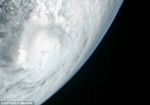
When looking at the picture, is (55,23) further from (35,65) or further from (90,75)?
(90,75)

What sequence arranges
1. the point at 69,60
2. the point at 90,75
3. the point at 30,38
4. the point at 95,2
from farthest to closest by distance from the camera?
the point at 90,75 → the point at 69,60 → the point at 95,2 → the point at 30,38

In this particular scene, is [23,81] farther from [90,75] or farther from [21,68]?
[90,75]

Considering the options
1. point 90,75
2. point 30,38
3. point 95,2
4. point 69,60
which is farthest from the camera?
point 90,75

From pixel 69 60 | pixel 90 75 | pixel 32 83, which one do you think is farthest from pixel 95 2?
pixel 90 75

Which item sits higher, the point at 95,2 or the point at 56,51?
the point at 95,2

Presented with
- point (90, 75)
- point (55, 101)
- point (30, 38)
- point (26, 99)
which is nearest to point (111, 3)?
point (30, 38)

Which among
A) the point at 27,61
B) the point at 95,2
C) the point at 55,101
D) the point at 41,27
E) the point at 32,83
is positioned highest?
the point at 95,2

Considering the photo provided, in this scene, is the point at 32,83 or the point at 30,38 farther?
the point at 32,83
